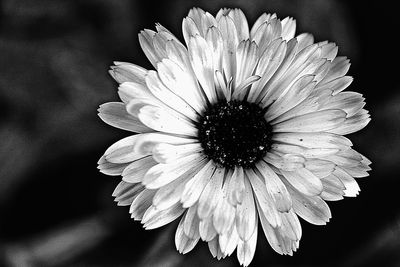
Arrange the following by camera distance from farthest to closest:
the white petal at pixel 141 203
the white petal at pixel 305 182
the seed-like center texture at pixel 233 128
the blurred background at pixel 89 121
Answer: the blurred background at pixel 89 121 → the seed-like center texture at pixel 233 128 → the white petal at pixel 141 203 → the white petal at pixel 305 182

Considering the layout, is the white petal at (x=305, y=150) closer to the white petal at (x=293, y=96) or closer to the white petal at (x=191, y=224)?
the white petal at (x=293, y=96)

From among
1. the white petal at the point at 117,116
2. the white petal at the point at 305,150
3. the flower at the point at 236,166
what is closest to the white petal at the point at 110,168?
the flower at the point at 236,166

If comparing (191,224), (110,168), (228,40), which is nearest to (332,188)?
(191,224)

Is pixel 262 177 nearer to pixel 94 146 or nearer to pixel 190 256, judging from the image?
pixel 190 256

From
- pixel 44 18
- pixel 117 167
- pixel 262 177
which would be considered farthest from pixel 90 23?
pixel 262 177

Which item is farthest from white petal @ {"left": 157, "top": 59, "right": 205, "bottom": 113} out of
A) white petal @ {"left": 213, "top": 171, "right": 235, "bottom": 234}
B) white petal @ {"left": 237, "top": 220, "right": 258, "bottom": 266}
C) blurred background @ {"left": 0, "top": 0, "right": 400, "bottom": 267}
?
blurred background @ {"left": 0, "top": 0, "right": 400, "bottom": 267}

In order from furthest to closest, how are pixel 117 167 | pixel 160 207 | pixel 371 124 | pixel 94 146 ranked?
pixel 94 146
pixel 371 124
pixel 117 167
pixel 160 207
